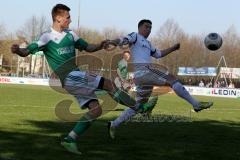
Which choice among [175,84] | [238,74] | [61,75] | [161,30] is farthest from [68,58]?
[161,30]

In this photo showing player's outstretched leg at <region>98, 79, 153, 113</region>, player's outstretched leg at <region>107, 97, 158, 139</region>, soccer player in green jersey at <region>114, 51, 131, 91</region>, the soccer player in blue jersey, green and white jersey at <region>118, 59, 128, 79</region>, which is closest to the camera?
player's outstretched leg at <region>98, 79, 153, 113</region>

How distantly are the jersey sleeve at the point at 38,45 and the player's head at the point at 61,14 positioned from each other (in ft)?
1.05

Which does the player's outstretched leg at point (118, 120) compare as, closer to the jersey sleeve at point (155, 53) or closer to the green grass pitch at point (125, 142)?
the green grass pitch at point (125, 142)

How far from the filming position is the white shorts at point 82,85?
7.90 metres

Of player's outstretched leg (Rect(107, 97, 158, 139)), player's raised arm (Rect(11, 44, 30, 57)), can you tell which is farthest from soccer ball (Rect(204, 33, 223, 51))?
player's raised arm (Rect(11, 44, 30, 57))

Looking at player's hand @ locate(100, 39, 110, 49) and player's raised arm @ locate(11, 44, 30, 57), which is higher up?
player's hand @ locate(100, 39, 110, 49)

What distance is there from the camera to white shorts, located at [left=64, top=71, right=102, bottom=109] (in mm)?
7902

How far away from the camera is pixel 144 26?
1062cm

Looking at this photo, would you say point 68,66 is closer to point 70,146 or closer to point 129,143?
point 70,146

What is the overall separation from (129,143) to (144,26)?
274 cm

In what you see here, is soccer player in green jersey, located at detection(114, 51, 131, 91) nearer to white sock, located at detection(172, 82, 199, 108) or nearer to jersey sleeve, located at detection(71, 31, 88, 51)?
white sock, located at detection(172, 82, 199, 108)

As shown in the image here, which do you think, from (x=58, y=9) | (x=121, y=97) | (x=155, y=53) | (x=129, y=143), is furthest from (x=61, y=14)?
(x=155, y=53)

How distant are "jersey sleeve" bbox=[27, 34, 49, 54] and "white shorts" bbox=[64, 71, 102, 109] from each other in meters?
0.61

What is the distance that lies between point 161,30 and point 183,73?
15.5 meters
